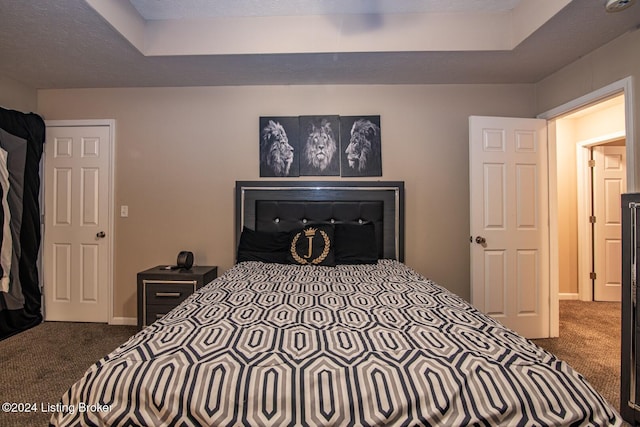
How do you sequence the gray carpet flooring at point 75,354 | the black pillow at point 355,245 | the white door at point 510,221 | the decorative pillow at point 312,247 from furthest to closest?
the white door at point 510,221, the black pillow at point 355,245, the decorative pillow at point 312,247, the gray carpet flooring at point 75,354

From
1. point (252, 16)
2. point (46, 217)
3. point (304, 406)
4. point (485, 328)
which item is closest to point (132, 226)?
point (46, 217)

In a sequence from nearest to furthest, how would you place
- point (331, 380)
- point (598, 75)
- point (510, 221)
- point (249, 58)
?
point (331, 380), point (598, 75), point (249, 58), point (510, 221)

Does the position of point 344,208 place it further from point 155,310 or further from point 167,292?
point 155,310

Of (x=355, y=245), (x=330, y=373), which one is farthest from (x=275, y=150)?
(x=330, y=373)

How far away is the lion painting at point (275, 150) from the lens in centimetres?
306

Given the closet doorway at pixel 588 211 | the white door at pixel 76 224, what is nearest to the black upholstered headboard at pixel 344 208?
the white door at pixel 76 224

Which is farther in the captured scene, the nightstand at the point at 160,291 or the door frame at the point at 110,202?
the door frame at the point at 110,202

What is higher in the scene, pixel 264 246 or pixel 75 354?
pixel 264 246

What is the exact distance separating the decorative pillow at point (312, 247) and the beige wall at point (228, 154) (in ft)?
2.70

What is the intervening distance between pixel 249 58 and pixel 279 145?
31.9 inches

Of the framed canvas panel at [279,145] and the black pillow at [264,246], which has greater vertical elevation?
the framed canvas panel at [279,145]

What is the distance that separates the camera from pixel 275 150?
121 inches

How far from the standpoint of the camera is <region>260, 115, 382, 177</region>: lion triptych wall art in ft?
9.99

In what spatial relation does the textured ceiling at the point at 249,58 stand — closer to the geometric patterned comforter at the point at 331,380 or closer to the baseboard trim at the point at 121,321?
the geometric patterned comforter at the point at 331,380
